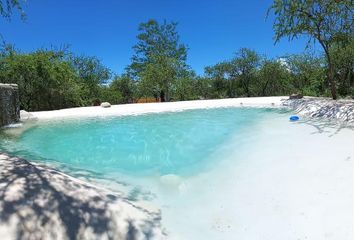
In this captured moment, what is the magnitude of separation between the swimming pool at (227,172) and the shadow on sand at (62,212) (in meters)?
0.51

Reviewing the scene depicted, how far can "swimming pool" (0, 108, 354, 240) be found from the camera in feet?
13.2

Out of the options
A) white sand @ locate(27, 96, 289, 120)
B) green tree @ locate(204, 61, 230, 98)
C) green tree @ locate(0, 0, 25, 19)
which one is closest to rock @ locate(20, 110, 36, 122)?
white sand @ locate(27, 96, 289, 120)

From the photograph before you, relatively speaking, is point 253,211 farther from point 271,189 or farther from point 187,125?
point 187,125

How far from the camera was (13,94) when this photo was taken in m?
14.7

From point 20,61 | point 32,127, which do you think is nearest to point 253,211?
point 32,127

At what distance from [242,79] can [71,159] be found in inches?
1128

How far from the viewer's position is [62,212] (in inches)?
145

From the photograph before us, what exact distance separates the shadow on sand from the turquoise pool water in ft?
7.86

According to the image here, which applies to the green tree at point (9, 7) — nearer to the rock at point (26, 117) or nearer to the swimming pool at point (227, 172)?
the swimming pool at point (227, 172)

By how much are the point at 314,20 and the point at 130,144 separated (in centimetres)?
1051

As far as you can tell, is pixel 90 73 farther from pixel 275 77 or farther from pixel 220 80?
pixel 275 77

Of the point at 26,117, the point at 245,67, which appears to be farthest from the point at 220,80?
the point at 26,117

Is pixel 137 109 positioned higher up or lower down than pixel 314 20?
lower down

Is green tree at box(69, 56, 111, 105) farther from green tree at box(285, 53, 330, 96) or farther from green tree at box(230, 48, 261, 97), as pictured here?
green tree at box(285, 53, 330, 96)
